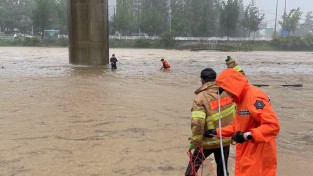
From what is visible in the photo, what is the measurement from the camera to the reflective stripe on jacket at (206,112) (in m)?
4.39

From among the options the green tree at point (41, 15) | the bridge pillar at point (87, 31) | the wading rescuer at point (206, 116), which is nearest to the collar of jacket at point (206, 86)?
the wading rescuer at point (206, 116)

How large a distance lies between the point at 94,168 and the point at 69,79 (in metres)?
12.9

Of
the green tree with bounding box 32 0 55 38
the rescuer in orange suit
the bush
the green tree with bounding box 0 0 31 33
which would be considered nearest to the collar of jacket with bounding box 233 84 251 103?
the rescuer in orange suit

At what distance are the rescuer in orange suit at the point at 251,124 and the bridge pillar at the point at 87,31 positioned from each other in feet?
72.2

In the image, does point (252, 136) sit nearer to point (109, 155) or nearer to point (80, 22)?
point (109, 155)

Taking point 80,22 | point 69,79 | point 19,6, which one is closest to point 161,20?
point 19,6

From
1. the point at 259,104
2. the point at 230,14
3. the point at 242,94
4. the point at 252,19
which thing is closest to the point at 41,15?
the point at 230,14

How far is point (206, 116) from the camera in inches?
178

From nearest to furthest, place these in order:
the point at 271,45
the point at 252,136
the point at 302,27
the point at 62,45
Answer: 1. the point at 252,136
2. the point at 62,45
3. the point at 271,45
4. the point at 302,27

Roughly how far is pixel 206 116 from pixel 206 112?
0.05 m

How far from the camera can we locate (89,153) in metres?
7.09

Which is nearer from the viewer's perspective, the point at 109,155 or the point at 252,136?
the point at 252,136

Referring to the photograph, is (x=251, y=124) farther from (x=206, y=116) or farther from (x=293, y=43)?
(x=293, y=43)

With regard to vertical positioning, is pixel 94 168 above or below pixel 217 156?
below
